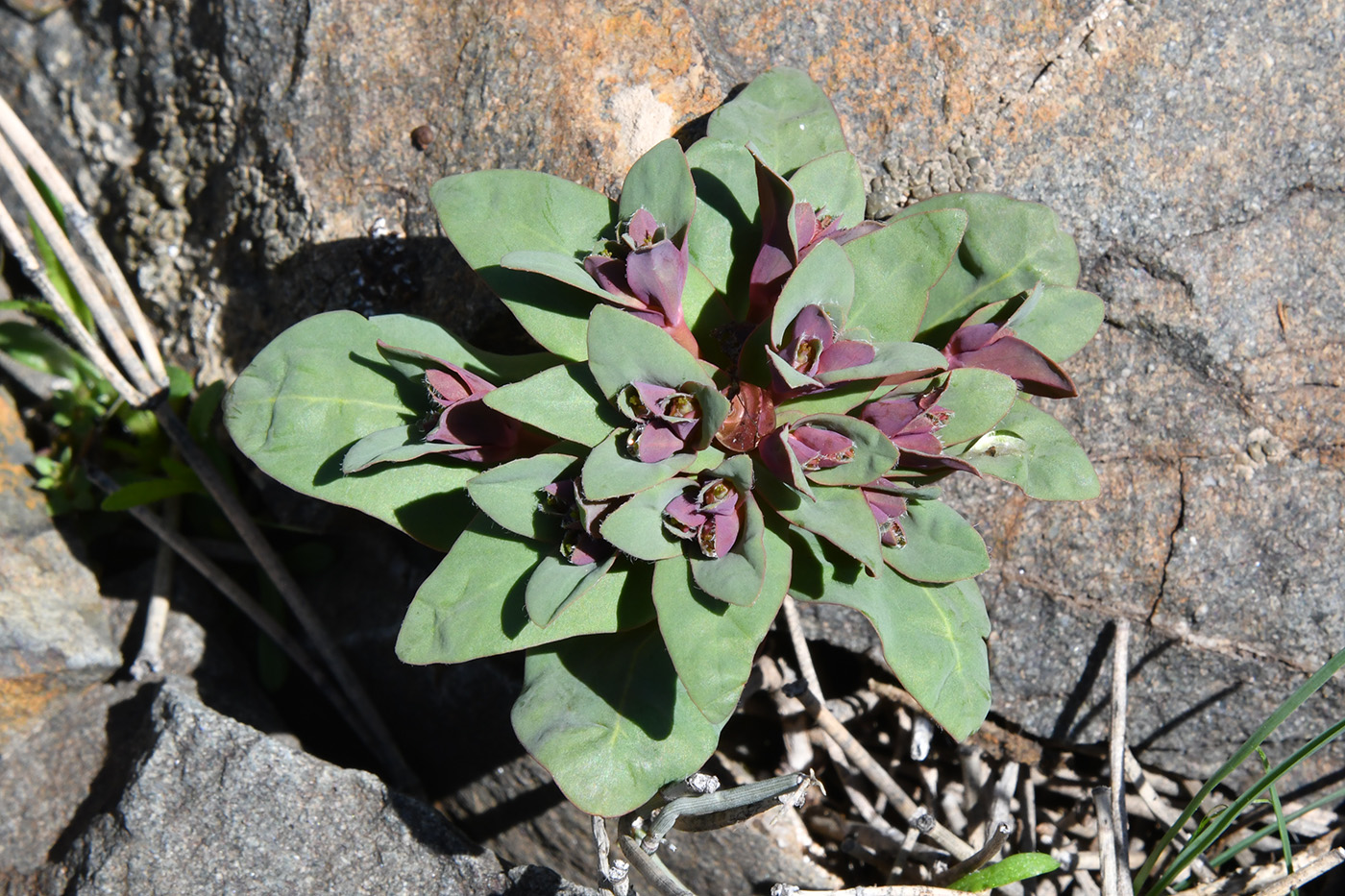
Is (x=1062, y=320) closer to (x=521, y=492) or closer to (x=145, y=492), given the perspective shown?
(x=521, y=492)

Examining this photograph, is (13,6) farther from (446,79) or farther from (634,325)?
(634,325)

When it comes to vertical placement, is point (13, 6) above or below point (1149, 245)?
below

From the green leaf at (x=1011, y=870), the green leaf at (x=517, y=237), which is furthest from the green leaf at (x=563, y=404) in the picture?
the green leaf at (x=1011, y=870)

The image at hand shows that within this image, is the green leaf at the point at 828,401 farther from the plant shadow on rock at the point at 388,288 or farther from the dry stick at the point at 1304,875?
the dry stick at the point at 1304,875

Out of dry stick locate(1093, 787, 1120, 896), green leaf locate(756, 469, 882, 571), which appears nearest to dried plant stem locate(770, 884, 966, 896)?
dry stick locate(1093, 787, 1120, 896)

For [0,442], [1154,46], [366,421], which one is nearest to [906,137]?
[1154,46]
